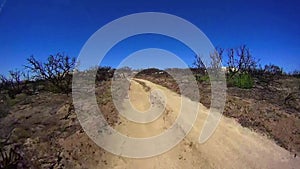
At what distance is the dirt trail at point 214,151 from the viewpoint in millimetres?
12203

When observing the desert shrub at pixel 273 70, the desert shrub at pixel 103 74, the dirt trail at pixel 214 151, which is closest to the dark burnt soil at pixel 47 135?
the dirt trail at pixel 214 151

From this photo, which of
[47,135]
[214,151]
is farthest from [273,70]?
[47,135]

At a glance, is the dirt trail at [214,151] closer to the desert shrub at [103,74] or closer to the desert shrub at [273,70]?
the desert shrub at [103,74]

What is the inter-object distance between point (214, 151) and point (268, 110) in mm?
7361

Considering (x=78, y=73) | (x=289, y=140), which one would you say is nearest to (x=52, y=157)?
(x=289, y=140)

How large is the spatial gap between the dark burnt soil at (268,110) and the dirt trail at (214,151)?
2.88ft

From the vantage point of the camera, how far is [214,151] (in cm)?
1323

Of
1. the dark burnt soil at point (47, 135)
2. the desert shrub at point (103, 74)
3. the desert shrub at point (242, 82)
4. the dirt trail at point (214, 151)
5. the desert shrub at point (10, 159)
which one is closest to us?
the desert shrub at point (10, 159)

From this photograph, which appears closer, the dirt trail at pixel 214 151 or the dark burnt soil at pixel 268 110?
the dirt trail at pixel 214 151

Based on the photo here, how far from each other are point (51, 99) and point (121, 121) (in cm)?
701

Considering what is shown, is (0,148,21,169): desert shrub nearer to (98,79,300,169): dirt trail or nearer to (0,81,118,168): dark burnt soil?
(0,81,118,168): dark burnt soil

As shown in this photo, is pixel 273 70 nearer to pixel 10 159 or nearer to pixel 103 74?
pixel 103 74

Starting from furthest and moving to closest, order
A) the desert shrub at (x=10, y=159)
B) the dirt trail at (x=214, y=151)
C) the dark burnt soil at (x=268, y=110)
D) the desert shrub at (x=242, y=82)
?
the desert shrub at (x=242, y=82), the dark burnt soil at (x=268, y=110), the dirt trail at (x=214, y=151), the desert shrub at (x=10, y=159)

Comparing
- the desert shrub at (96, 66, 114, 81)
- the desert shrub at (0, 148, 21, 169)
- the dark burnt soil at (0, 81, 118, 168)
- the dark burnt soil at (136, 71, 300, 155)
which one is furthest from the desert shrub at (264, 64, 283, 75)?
the desert shrub at (0, 148, 21, 169)
